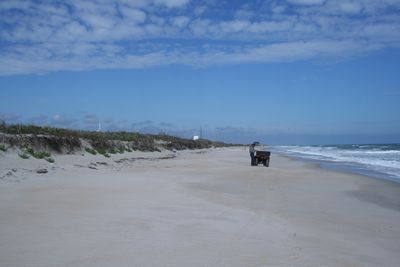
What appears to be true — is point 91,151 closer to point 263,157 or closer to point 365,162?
Answer: point 263,157

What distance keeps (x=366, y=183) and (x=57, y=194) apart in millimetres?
12767

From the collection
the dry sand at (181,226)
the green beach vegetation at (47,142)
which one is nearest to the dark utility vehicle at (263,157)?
the green beach vegetation at (47,142)

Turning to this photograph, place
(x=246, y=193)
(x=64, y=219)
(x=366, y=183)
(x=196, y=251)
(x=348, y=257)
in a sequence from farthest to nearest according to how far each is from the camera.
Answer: (x=366, y=183), (x=246, y=193), (x=64, y=219), (x=348, y=257), (x=196, y=251)

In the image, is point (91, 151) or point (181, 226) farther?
point (91, 151)

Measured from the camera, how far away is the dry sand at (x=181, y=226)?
530cm

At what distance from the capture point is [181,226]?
Answer: 7.02m

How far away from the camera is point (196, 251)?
5.56 m

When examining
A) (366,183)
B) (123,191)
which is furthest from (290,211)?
(366,183)

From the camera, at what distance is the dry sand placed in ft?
17.4

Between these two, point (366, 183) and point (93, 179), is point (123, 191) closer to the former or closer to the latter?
point (93, 179)

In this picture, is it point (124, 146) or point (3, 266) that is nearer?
point (3, 266)

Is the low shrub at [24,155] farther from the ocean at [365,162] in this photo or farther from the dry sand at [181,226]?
the ocean at [365,162]

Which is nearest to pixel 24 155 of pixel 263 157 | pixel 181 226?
pixel 181 226

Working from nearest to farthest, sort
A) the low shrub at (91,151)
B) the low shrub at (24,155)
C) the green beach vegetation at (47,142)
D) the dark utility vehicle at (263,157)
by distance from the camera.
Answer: the low shrub at (24,155)
the green beach vegetation at (47,142)
the low shrub at (91,151)
the dark utility vehicle at (263,157)
